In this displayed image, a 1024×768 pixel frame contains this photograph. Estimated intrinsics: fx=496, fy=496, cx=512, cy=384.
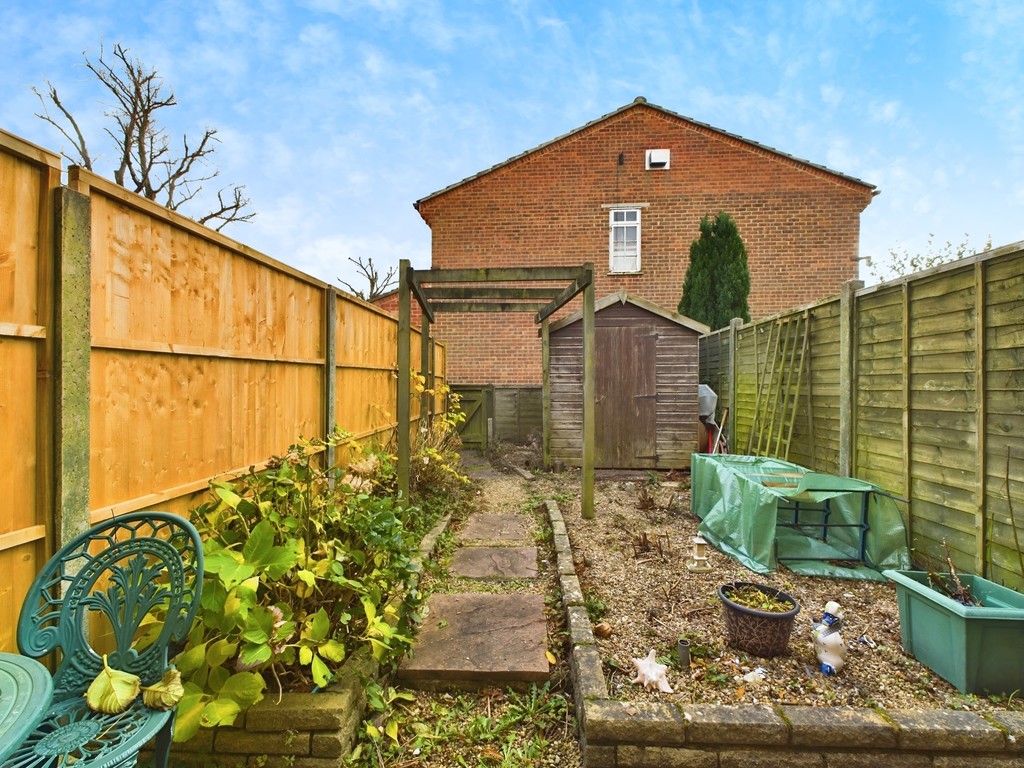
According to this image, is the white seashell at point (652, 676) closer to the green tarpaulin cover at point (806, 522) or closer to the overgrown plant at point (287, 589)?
the overgrown plant at point (287, 589)

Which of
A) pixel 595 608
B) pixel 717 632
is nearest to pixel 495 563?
pixel 595 608

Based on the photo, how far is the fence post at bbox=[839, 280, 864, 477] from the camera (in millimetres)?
4191

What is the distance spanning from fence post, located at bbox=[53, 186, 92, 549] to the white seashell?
2228 millimetres

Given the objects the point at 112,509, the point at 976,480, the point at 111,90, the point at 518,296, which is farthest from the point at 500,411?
the point at 111,90

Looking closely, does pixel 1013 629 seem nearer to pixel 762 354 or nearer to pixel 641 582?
pixel 641 582

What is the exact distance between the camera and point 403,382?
15.1 ft

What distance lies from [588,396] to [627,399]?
2.87 metres

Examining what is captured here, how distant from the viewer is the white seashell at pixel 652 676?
221 centimetres

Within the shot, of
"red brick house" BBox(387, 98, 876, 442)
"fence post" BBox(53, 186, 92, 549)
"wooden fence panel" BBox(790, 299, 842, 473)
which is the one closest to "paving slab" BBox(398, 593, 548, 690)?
"fence post" BBox(53, 186, 92, 549)

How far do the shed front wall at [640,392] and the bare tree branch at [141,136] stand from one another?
1120 cm

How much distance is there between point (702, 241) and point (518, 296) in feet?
17.6

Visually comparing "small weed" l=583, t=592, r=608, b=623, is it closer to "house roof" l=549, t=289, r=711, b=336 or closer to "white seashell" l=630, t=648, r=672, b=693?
"white seashell" l=630, t=648, r=672, b=693

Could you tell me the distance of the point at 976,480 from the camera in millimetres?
2977

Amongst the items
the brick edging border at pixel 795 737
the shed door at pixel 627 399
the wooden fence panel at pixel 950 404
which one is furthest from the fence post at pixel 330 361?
the shed door at pixel 627 399
